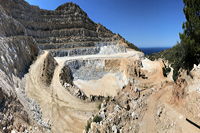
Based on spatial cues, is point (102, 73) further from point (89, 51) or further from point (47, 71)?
point (47, 71)

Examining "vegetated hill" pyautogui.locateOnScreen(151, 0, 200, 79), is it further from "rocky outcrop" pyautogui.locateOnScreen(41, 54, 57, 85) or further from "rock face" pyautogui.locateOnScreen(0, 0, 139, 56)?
"rock face" pyautogui.locateOnScreen(0, 0, 139, 56)

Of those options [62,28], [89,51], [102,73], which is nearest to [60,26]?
[62,28]

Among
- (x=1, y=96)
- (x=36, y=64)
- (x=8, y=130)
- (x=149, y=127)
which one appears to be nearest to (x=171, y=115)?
(x=149, y=127)

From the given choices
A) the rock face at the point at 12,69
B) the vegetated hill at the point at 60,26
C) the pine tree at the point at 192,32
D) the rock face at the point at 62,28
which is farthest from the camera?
the rock face at the point at 62,28

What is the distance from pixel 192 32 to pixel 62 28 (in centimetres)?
4200

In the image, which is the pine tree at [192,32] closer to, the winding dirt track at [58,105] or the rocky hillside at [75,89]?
the rocky hillside at [75,89]

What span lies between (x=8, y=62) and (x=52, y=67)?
9.16 m

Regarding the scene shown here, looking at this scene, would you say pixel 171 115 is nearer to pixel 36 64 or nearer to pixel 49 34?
pixel 36 64

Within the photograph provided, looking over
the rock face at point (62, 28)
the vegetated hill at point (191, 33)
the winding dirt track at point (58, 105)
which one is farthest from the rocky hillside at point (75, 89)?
the vegetated hill at point (191, 33)

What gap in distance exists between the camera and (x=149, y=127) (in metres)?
11.9

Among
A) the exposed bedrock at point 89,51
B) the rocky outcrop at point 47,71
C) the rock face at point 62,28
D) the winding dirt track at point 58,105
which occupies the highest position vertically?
the rock face at point 62,28

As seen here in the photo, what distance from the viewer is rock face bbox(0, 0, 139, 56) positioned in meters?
44.6

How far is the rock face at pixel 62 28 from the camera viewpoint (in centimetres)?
4463

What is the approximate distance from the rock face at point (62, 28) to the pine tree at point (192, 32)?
1326 inches
